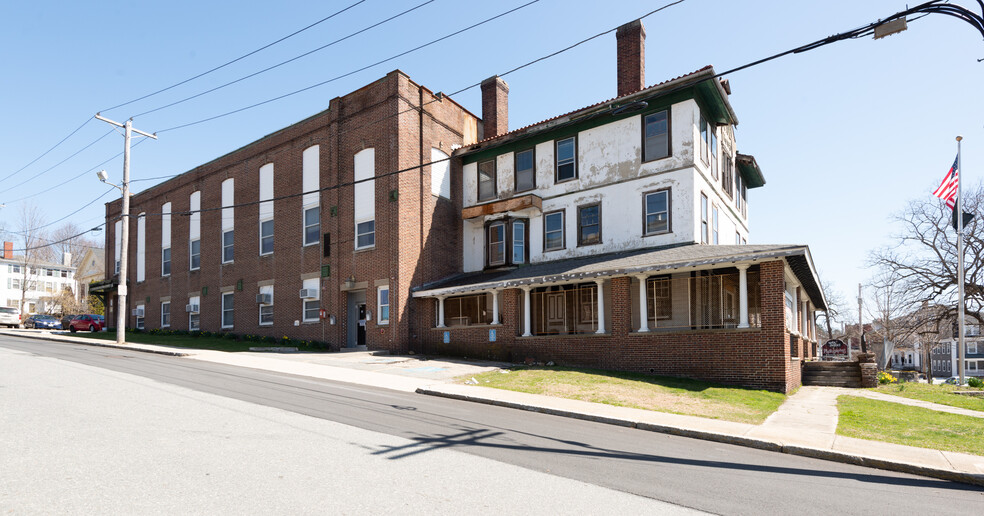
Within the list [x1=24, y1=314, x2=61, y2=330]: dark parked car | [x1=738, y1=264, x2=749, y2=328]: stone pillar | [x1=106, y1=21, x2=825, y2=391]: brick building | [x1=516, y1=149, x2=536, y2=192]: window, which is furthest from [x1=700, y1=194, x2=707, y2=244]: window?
[x1=24, y1=314, x2=61, y2=330]: dark parked car

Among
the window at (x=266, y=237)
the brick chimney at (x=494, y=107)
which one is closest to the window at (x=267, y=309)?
the window at (x=266, y=237)

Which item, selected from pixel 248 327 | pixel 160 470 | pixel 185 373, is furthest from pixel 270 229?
pixel 160 470

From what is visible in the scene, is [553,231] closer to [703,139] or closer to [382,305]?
[703,139]

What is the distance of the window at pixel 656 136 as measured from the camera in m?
21.3

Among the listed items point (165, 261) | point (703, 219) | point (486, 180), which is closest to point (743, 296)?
point (703, 219)

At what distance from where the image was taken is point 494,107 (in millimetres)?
28781

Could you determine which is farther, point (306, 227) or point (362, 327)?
point (306, 227)

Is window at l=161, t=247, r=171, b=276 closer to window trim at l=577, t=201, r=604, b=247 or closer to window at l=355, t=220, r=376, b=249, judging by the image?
window at l=355, t=220, r=376, b=249

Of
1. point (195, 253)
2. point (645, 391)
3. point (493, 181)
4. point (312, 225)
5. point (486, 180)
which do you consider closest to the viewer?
point (645, 391)

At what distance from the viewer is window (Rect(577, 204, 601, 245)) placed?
23078mm

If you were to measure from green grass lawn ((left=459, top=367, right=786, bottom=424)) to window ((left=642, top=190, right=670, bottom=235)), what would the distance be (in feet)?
20.4

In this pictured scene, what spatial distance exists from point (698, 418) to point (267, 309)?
23.3 metres

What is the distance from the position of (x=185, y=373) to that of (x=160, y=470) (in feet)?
31.6

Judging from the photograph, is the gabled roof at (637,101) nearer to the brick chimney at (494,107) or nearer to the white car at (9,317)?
the brick chimney at (494,107)
